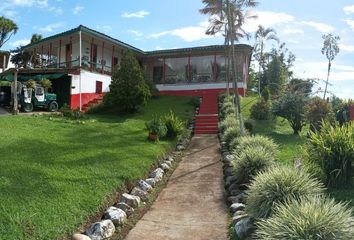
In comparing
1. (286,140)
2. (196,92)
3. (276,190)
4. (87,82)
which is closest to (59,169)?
(276,190)

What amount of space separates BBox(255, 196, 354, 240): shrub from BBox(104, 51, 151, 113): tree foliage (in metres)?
17.3

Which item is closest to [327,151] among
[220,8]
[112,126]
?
[112,126]

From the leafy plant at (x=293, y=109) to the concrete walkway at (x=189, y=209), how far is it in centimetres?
583

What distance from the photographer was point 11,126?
14062 millimetres

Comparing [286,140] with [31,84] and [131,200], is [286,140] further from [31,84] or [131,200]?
[31,84]

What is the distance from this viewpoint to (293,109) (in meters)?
17.3

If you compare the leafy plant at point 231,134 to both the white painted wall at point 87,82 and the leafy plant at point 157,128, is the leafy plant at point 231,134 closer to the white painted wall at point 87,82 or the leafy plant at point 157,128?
the leafy plant at point 157,128

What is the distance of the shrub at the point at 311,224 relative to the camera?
14.8 feet

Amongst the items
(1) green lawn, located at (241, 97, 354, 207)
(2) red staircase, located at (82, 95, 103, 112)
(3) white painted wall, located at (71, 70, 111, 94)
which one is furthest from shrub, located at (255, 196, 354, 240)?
(3) white painted wall, located at (71, 70, 111, 94)

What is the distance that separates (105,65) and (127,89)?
29.2 ft

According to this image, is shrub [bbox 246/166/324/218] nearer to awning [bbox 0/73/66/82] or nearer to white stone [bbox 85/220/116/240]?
white stone [bbox 85/220/116/240]

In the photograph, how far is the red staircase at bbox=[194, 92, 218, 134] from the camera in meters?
19.9

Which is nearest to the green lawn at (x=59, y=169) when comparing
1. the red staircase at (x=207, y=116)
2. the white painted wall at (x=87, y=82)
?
the red staircase at (x=207, y=116)

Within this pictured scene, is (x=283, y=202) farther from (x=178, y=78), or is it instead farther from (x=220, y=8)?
(x=178, y=78)
